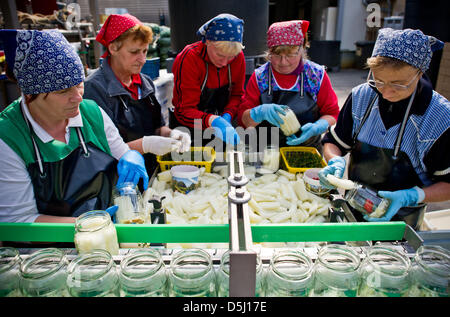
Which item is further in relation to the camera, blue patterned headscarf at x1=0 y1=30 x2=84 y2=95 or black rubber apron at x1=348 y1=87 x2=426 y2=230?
black rubber apron at x1=348 y1=87 x2=426 y2=230

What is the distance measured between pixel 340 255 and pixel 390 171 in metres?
1.22

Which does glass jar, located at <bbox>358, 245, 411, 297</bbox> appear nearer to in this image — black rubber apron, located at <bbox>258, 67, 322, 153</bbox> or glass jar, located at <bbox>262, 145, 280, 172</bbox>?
glass jar, located at <bbox>262, 145, 280, 172</bbox>

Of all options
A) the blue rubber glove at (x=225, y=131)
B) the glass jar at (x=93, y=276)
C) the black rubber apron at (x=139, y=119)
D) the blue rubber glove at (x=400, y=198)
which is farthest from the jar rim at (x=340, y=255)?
the black rubber apron at (x=139, y=119)

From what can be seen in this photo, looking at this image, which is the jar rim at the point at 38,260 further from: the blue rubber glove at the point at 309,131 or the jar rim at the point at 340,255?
the blue rubber glove at the point at 309,131

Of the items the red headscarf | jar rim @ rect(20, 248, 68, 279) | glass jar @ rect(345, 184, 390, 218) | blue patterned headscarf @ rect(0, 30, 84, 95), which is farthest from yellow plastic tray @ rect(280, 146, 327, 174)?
jar rim @ rect(20, 248, 68, 279)

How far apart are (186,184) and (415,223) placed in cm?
163

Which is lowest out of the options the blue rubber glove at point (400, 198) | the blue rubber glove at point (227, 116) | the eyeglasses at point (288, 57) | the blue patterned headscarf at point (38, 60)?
the blue rubber glove at point (400, 198)

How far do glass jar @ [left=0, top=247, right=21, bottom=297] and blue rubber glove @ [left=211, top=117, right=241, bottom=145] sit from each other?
2.00 metres

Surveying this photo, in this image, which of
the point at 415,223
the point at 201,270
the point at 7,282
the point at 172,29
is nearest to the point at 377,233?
the point at 201,270

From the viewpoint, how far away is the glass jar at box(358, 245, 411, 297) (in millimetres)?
930

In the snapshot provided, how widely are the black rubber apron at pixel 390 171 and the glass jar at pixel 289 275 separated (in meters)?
1.24

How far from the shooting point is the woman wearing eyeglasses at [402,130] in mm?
1716

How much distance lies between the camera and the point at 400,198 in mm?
1752

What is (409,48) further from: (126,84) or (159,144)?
(126,84)
